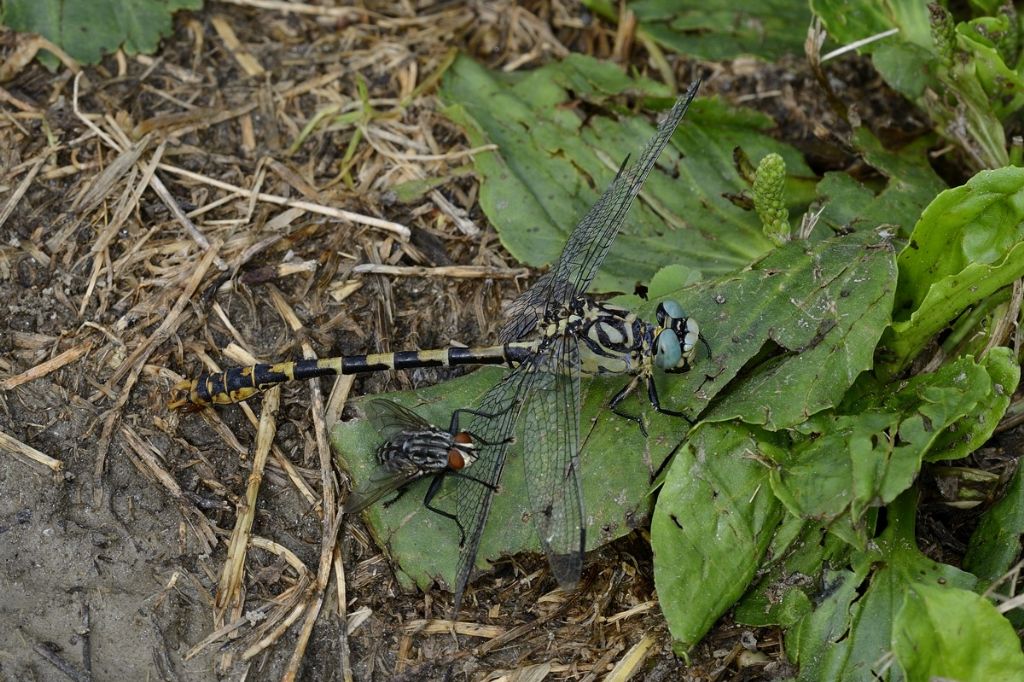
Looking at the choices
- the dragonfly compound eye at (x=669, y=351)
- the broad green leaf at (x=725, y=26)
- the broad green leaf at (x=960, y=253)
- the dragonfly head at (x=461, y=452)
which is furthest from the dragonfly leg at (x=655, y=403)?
the broad green leaf at (x=725, y=26)

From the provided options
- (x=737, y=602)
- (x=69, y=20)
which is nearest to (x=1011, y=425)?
(x=737, y=602)

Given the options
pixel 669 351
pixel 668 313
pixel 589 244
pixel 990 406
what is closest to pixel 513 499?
pixel 669 351

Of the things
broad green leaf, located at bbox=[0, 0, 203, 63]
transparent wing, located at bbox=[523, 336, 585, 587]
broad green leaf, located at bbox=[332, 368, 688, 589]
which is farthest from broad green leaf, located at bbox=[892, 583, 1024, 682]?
broad green leaf, located at bbox=[0, 0, 203, 63]

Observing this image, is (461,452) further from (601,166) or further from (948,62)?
(948,62)

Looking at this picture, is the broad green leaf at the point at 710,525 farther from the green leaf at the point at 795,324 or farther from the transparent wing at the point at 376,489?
the transparent wing at the point at 376,489

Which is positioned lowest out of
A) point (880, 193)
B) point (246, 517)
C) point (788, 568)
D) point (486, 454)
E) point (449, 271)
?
point (246, 517)

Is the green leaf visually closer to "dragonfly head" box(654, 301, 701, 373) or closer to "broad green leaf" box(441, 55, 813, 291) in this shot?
"dragonfly head" box(654, 301, 701, 373)

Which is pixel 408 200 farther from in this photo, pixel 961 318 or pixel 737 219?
pixel 961 318
